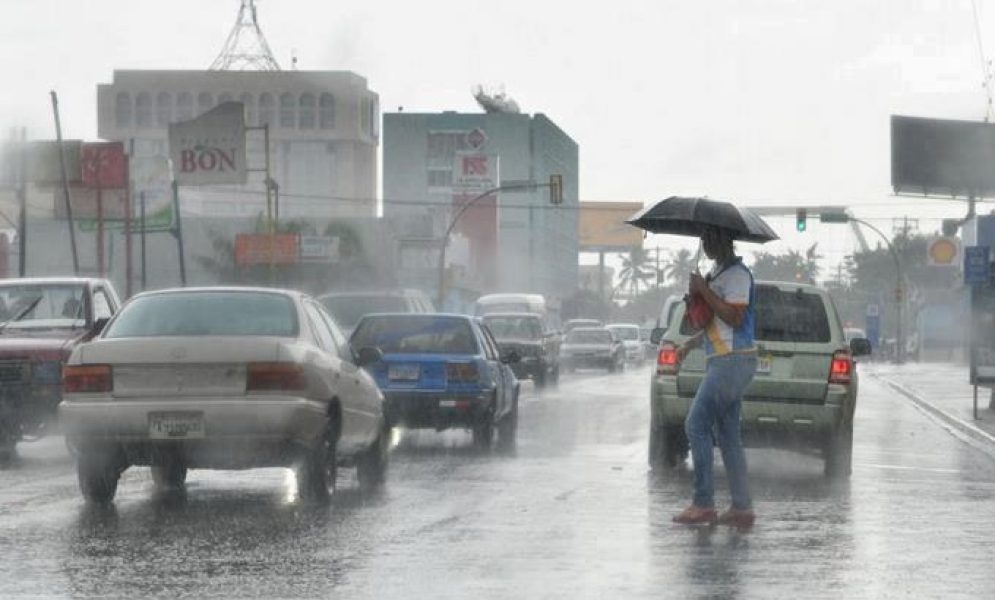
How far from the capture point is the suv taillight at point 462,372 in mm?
21844

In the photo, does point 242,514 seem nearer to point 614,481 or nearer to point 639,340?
point 614,481

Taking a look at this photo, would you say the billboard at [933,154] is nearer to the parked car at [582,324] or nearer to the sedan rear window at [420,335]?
the parked car at [582,324]

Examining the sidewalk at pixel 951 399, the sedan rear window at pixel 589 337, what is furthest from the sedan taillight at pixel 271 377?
the sedan rear window at pixel 589 337

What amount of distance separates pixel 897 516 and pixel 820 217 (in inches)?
2205

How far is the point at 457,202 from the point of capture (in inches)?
7717

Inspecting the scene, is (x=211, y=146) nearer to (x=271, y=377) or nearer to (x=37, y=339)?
(x=37, y=339)

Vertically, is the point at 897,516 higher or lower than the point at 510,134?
lower

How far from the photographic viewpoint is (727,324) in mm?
12828

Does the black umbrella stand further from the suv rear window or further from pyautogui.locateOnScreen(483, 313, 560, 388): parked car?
pyautogui.locateOnScreen(483, 313, 560, 388): parked car

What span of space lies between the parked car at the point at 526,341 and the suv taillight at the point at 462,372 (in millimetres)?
22617

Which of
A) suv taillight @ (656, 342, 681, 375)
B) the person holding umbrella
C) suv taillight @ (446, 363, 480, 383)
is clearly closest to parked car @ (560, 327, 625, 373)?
suv taillight @ (446, 363, 480, 383)

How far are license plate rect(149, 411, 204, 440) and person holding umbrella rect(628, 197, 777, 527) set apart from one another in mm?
3167

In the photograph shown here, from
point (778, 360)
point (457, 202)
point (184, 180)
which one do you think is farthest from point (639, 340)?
point (457, 202)

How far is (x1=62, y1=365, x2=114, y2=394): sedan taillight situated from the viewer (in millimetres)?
13664
